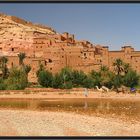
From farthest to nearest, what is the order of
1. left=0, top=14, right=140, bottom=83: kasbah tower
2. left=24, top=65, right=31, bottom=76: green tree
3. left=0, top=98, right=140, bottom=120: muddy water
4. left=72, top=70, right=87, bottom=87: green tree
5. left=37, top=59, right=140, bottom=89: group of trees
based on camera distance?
left=0, top=14, right=140, bottom=83: kasbah tower → left=24, top=65, right=31, bottom=76: green tree → left=72, top=70, right=87, bottom=87: green tree → left=37, top=59, right=140, bottom=89: group of trees → left=0, top=98, right=140, bottom=120: muddy water

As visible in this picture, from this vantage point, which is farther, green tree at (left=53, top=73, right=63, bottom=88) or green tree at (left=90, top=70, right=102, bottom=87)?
green tree at (left=90, top=70, right=102, bottom=87)

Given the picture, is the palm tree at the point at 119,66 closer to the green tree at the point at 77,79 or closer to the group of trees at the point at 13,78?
the green tree at the point at 77,79

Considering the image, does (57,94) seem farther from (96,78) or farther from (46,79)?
(96,78)

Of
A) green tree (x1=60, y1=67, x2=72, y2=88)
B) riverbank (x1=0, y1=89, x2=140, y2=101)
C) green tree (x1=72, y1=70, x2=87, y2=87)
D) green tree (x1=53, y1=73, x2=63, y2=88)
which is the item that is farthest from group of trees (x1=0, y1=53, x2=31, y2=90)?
green tree (x1=72, y1=70, x2=87, y2=87)

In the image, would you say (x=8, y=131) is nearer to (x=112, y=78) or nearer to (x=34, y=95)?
(x=34, y=95)

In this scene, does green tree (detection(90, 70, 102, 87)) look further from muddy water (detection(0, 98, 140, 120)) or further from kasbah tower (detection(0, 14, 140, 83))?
muddy water (detection(0, 98, 140, 120))

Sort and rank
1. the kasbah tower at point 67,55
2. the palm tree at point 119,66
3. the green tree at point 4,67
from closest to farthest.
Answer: the palm tree at point 119,66 → the green tree at point 4,67 → the kasbah tower at point 67,55

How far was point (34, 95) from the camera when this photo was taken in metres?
36.2

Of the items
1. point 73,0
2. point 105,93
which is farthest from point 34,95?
point 73,0

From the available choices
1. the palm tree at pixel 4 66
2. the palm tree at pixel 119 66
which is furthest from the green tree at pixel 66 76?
the palm tree at pixel 4 66

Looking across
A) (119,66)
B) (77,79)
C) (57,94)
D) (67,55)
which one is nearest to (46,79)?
(77,79)

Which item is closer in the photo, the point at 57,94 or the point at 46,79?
the point at 57,94

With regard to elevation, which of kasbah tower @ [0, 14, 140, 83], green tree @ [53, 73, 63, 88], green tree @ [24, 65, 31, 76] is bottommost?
green tree @ [53, 73, 63, 88]

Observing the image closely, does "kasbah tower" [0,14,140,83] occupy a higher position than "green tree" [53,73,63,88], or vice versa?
"kasbah tower" [0,14,140,83]
